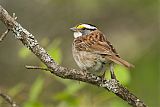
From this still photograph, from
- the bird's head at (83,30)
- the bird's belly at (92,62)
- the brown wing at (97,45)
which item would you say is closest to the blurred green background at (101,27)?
the bird's head at (83,30)

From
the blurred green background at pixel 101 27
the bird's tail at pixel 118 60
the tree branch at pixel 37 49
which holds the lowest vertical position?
the tree branch at pixel 37 49

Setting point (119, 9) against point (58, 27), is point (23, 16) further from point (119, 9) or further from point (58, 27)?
point (119, 9)

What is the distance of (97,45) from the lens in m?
5.52

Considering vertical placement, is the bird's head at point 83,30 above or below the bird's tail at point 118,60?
above

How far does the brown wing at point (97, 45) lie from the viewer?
5.16 meters

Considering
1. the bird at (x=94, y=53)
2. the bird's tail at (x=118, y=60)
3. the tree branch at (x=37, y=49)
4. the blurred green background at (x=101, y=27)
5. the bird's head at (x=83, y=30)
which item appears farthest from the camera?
the blurred green background at (x=101, y=27)

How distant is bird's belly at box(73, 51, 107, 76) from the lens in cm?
509

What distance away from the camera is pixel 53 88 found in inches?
321

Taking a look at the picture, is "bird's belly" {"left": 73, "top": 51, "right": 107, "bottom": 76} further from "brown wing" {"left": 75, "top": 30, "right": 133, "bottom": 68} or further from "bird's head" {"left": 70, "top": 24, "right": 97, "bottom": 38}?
"bird's head" {"left": 70, "top": 24, "right": 97, "bottom": 38}

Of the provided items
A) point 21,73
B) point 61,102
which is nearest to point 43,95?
point 61,102

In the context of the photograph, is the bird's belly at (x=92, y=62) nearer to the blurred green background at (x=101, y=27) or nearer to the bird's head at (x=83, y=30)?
the bird's head at (x=83, y=30)

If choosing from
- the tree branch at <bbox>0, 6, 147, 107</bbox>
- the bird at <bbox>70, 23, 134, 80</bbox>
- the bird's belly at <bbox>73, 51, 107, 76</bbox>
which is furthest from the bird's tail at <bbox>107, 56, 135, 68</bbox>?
the tree branch at <bbox>0, 6, 147, 107</bbox>

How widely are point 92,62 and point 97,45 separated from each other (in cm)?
29

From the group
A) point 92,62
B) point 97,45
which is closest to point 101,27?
point 97,45
